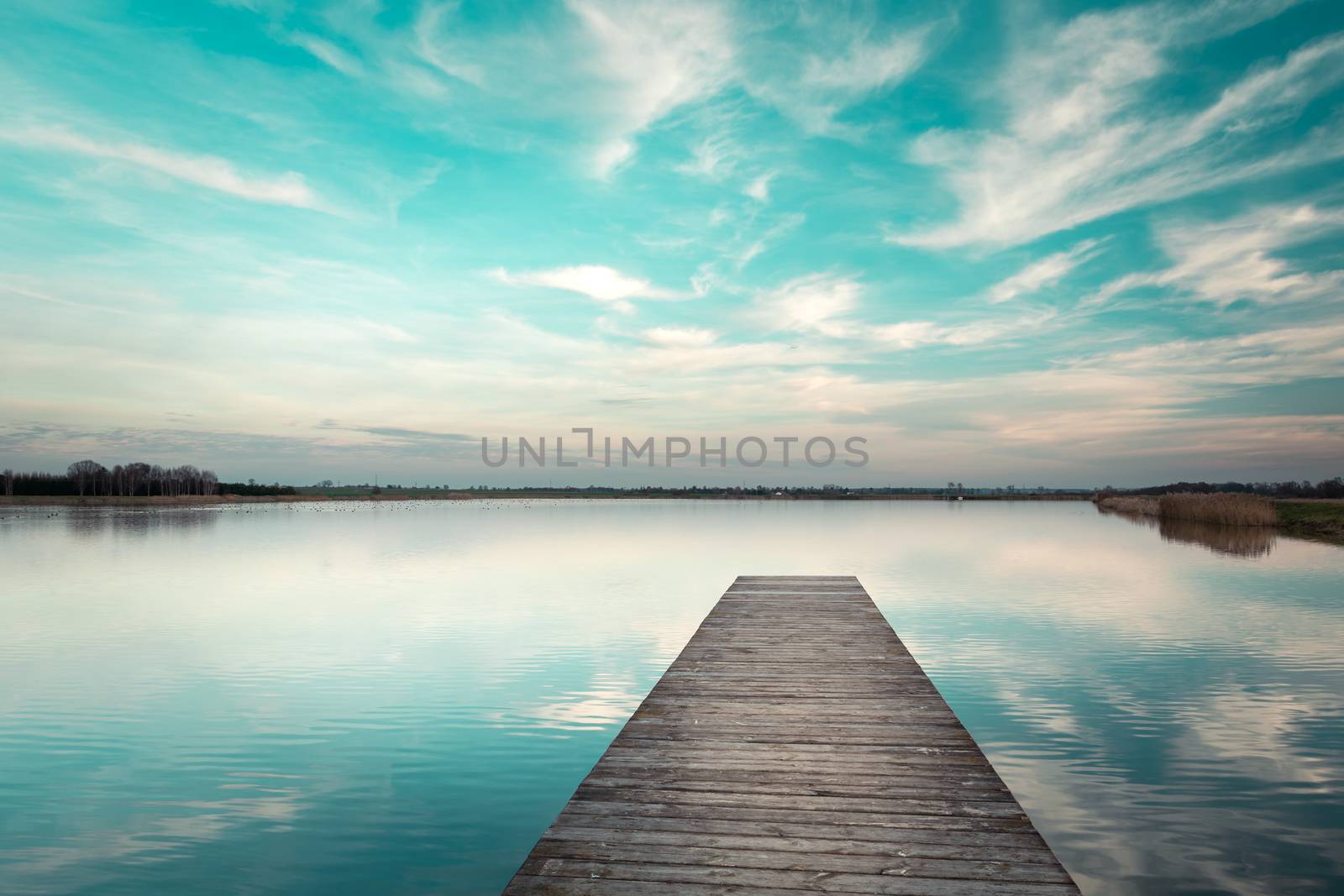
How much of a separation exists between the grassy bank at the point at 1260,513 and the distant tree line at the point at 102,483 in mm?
120558

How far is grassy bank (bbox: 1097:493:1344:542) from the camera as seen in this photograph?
3975cm

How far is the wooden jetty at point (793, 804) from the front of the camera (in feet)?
12.6

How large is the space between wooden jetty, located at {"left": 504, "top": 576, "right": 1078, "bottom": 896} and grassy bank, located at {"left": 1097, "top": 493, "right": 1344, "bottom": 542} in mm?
39791

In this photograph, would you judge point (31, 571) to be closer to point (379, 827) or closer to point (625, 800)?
point (379, 827)

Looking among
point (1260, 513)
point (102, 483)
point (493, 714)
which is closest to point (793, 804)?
point (493, 714)

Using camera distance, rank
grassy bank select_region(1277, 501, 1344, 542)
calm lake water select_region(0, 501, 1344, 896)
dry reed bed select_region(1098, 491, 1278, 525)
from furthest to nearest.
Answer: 1. dry reed bed select_region(1098, 491, 1278, 525)
2. grassy bank select_region(1277, 501, 1344, 542)
3. calm lake water select_region(0, 501, 1344, 896)

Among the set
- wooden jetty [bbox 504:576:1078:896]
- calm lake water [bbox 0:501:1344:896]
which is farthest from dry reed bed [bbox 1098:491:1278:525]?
wooden jetty [bbox 504:576:1078:896]

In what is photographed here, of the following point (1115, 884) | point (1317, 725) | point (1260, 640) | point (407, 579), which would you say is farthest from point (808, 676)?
point (407, 579)

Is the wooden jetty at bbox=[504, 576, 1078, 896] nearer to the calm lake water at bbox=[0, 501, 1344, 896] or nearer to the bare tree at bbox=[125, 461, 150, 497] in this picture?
the calm lake water at bbox=[0, 501, 1344, 896]

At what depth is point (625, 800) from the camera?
4.90m

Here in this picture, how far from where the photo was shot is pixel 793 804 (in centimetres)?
479

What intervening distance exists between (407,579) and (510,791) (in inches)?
705

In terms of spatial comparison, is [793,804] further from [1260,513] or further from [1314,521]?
[1314,521]

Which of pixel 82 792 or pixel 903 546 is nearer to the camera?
pixel 82 792
